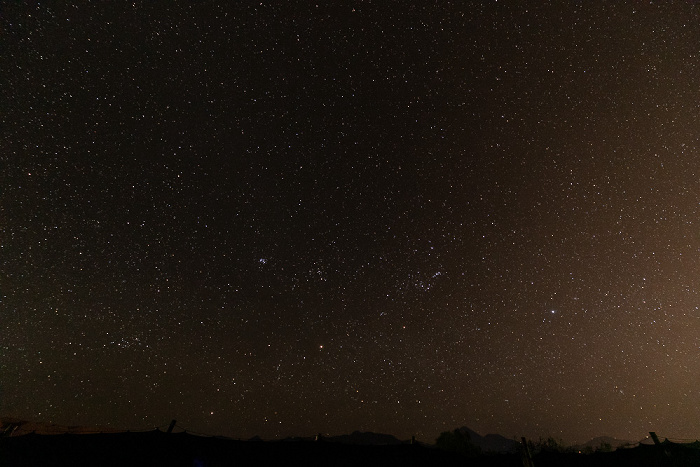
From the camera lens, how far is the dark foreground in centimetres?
1355

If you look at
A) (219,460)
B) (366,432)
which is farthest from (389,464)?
(366,432)

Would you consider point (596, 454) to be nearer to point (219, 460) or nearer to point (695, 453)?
point (695, 453)

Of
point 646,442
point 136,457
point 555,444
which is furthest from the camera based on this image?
point 555,444

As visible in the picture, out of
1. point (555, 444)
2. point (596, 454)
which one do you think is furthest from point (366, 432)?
point (596, 454)

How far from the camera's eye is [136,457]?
1363 cm

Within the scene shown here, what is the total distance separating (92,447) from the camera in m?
13.6

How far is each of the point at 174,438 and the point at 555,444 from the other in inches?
1575

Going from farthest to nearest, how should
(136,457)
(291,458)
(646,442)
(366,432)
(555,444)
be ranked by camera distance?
1. (366,432)
2. (555,444)
3. (646,442)
4. (291,458)
5. (136,457)

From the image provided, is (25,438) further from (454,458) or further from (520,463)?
(520,463)

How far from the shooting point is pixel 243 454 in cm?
1477

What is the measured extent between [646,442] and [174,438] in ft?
72.4

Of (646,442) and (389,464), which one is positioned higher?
(646,442)

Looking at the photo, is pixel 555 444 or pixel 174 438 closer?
pixel 174 438

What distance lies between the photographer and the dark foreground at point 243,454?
1355 cm
